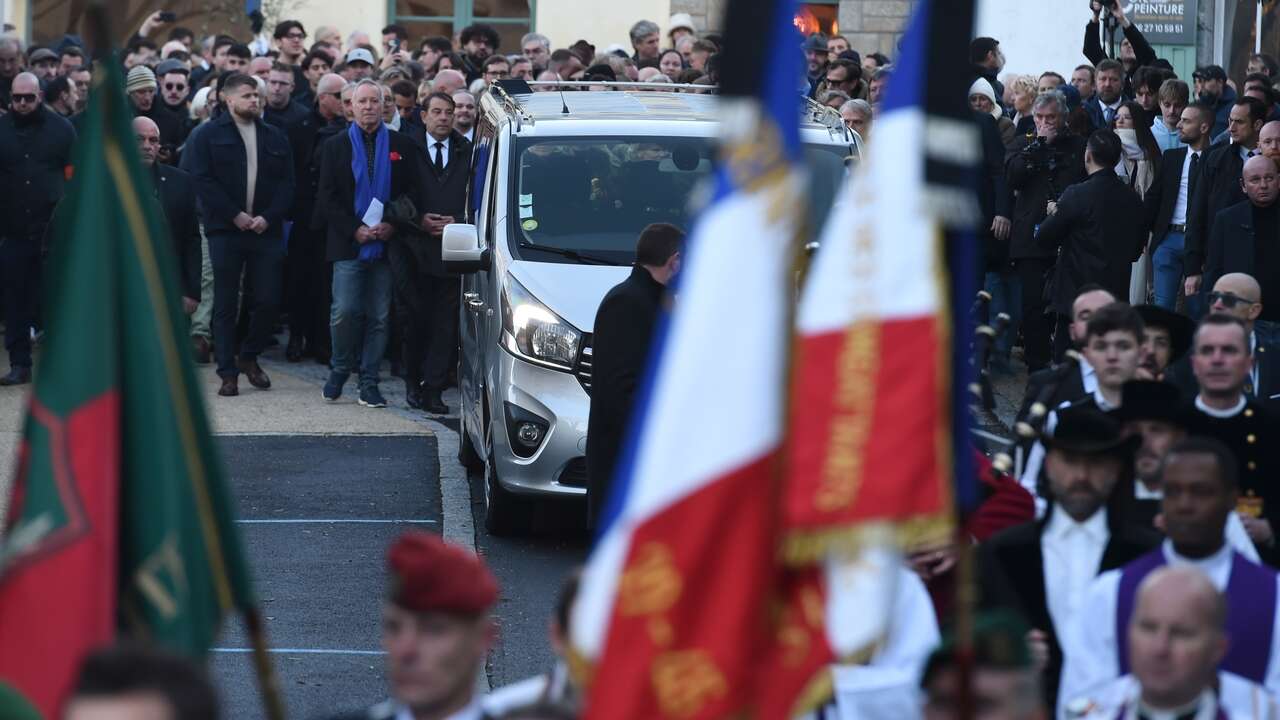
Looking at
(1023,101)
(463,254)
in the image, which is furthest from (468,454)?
(1023,101)

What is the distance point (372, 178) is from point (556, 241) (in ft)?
13.2

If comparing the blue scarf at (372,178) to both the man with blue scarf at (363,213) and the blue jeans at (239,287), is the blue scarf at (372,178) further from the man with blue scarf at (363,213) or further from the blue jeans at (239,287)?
the blue jeans at (239,287)

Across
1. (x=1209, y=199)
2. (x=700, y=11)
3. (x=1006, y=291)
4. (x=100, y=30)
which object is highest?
(x=700, y=11)

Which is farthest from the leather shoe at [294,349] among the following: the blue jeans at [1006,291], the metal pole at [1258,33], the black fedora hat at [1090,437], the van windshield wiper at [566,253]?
the black fedora hat at [1090,437]

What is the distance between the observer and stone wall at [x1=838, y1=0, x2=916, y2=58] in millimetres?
29984

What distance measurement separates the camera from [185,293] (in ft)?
52.1

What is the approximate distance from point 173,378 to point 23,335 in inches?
471

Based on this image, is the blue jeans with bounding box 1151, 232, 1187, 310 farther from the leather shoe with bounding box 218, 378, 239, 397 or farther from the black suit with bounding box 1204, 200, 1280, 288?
the leather shoe with bounding box 218, 378, 239, 397

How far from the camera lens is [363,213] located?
15.1 metres

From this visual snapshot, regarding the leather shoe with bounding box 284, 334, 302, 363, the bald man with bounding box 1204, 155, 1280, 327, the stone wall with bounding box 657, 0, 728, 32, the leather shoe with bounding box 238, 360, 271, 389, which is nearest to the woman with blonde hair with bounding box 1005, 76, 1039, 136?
the bald man with bounding box 1204, 155, 1280, 327

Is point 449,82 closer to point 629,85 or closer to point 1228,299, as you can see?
point 629,85

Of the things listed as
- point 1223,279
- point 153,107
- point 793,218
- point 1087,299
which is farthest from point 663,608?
point 153,107

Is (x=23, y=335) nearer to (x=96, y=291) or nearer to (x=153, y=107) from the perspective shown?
(x=153, y=107)

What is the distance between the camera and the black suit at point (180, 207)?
15.5m
